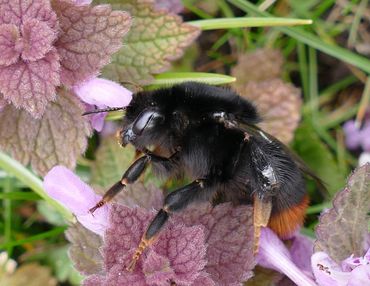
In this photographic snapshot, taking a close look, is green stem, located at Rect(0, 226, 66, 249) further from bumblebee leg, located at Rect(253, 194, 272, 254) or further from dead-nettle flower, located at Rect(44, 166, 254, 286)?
bumblebee leg, located at Rect(253, 194, 272, 254)

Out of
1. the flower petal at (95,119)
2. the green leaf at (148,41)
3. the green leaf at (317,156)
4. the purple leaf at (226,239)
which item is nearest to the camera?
the purple leaf at (226,239)

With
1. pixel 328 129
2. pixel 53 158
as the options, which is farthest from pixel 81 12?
pixel 328 129

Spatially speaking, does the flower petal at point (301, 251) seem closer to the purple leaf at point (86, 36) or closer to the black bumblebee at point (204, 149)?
the black bumblebee at point (204, 149)

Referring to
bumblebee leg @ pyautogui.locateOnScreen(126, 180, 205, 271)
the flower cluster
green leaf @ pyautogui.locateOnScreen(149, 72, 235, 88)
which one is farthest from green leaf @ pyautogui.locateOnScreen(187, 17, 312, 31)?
bumblebee leg @ pyautogui.locateOnScreen(126, 180, 205, 271)

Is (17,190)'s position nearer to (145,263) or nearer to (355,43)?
(145,263)

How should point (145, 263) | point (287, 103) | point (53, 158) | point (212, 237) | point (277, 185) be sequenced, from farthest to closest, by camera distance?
point (287, 103) → point (53, 158) → point (212, 237) → point (277, 185) → point (145, 263)

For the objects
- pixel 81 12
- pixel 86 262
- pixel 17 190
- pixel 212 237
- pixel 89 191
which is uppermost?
pixel 81 12

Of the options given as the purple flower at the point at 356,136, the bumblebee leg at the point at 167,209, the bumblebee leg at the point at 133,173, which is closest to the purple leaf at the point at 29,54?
the bumblebee leg at the point at 133,173
